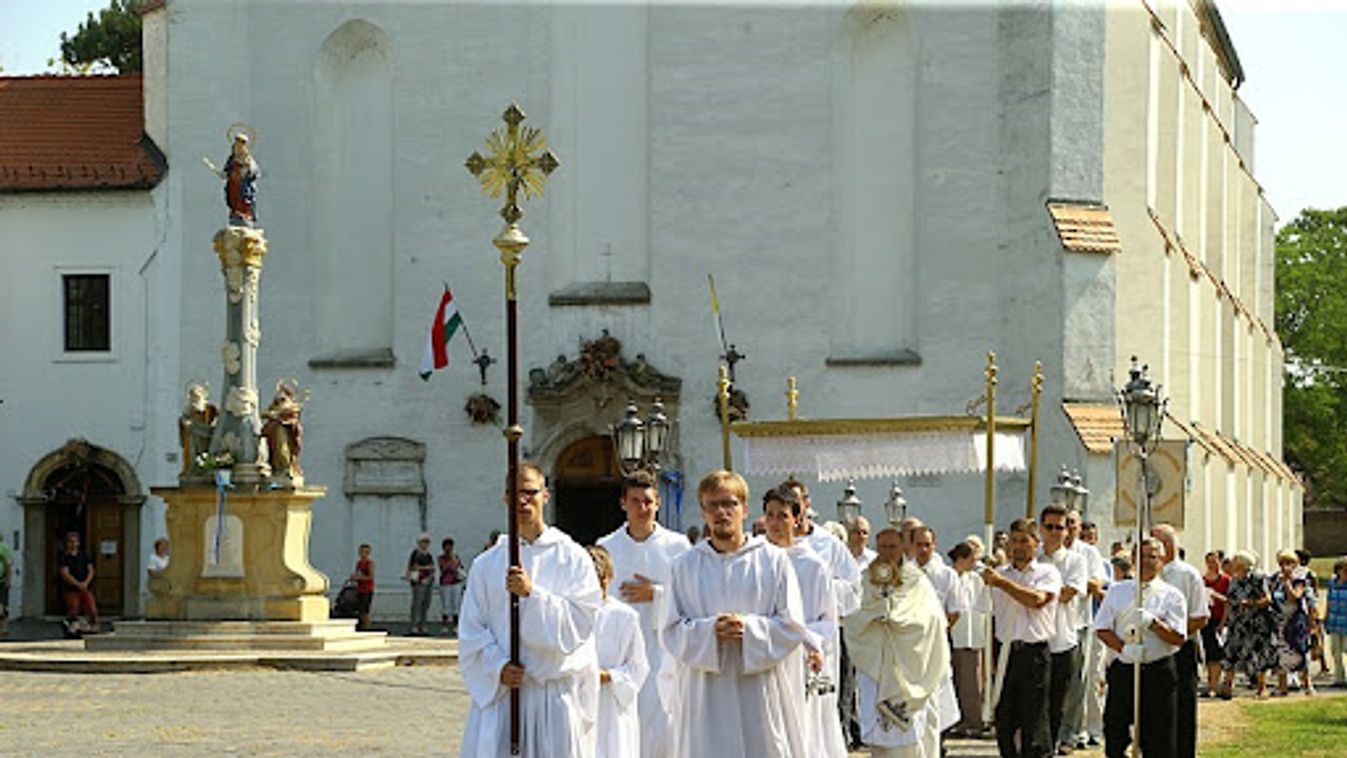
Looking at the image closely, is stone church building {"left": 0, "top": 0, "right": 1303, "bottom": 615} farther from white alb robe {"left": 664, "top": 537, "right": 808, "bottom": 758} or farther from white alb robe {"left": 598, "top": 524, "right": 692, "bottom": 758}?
white alb robe {"left": 664, "top": 537, "right": 808, "bottom": 758}

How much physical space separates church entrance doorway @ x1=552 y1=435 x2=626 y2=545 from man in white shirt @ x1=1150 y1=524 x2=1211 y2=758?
75.0ft

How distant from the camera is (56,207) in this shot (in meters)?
42.6

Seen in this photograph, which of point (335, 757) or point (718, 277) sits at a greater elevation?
point (718, 277)

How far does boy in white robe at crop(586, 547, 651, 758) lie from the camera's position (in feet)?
41.2

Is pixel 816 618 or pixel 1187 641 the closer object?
pixel 816 618

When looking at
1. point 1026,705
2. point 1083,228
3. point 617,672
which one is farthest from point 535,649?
point 1083,228

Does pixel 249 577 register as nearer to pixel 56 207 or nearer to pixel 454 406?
pixel 454 406

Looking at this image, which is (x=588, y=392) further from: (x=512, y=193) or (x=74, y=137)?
(x=512, y=193)

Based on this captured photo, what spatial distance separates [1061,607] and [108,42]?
5169 cm

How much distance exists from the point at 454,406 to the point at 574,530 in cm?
268

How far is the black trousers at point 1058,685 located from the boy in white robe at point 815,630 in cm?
562

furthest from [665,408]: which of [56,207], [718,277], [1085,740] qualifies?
[1085,740]

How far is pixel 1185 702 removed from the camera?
17.6 m

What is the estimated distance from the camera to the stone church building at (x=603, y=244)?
39.9 meters
